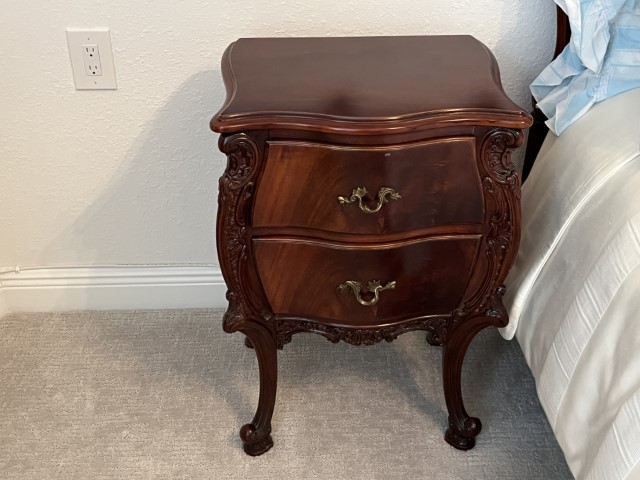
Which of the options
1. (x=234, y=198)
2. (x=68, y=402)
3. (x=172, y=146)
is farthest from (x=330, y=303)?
(x=68, y=402)

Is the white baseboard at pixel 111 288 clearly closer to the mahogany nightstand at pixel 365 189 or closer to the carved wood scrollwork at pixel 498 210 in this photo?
the mahogany nightstand at pixel 365 189

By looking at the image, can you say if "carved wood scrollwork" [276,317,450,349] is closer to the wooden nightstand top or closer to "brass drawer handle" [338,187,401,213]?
"brass drawer handle" [338,187,401,213]

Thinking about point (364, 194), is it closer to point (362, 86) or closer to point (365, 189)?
point (365, 189)

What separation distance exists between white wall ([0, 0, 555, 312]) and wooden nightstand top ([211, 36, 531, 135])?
11 cm

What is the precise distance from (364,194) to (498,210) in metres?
0.21

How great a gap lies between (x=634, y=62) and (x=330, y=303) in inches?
26.3

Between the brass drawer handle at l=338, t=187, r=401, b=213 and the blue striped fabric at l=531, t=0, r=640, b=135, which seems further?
the blue striped fabric at l=531, t=0, r=640, b=135

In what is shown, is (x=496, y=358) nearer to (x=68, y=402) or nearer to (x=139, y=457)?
(x=139, y=457)

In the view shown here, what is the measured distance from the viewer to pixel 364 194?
1.00 meters

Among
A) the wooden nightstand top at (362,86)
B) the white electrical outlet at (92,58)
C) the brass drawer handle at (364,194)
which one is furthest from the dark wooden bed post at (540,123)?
the white electrical outlet at (92,58)

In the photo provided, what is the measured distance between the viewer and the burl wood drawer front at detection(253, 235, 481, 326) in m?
1.07

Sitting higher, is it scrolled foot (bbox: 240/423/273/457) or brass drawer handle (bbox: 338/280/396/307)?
brass drawer handle (bbox: 338/280/396/307)

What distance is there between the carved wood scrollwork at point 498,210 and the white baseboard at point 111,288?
0.72 meters

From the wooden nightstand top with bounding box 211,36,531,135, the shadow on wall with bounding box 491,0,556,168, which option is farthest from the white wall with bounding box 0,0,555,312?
the wooden nightstand top with bounding box 211,36,531,135
